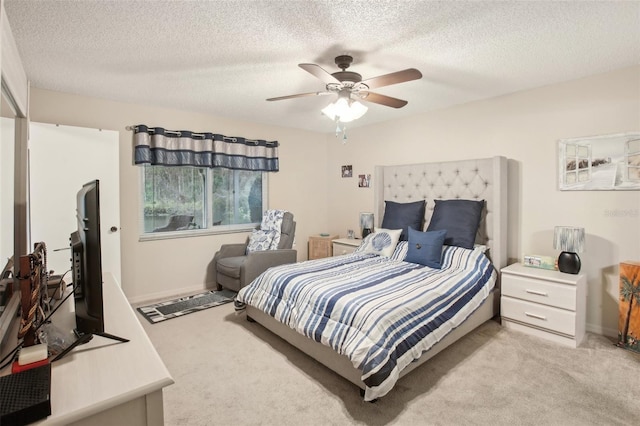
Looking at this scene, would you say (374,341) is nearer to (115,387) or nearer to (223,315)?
(115,387)

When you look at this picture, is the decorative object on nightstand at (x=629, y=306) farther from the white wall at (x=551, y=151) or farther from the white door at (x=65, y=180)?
the white door at (x=65, y=180)

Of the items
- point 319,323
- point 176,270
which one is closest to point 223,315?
point 176,270

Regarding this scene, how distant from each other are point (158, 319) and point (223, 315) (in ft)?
2.15

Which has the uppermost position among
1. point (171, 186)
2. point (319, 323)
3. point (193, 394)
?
point (171, 186)

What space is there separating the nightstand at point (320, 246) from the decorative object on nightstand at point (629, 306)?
132 inches

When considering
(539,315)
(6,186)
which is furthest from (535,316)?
(6,186)

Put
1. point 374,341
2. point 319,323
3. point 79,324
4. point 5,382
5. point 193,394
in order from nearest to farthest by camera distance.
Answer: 1. point 5,382
2. point 79,324
3. point 374,341
4. point 193,394
5. point 319,323

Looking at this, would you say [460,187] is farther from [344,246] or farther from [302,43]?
[302,43]

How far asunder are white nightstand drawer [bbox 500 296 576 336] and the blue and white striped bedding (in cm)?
25

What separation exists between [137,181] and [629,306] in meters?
5.09

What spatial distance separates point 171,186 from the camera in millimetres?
4320

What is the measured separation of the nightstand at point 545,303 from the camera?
277 centimetres

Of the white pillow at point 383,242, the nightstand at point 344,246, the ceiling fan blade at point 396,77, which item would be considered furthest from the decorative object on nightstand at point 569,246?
the nightstand at point 344,246

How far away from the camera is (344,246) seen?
4.73 metres
